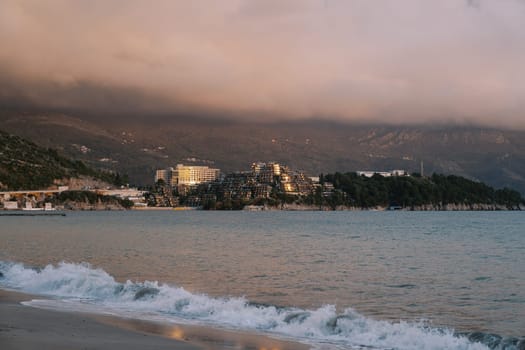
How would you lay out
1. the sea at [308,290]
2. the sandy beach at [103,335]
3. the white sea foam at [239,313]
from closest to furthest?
the sandy beach at [103,335]
the white sea foam at [239,313]
the sea at [308,290]

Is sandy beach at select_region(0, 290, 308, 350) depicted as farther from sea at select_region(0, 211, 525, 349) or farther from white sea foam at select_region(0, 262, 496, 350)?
white sea foam at select_region(0, 262, 496, 350)

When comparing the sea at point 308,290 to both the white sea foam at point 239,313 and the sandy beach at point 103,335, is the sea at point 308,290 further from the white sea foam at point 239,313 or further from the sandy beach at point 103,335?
the sandy beach at point 103,335

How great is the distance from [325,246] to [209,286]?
114 ft

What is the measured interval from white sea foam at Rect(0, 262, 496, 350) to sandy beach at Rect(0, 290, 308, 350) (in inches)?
77.0

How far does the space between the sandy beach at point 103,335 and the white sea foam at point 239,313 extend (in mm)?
1955

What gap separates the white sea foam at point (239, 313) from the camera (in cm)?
2238

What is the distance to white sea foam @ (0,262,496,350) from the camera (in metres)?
22.4

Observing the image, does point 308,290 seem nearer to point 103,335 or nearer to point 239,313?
point 239,313

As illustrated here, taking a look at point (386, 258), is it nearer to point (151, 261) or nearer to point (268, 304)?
point (151, 261)

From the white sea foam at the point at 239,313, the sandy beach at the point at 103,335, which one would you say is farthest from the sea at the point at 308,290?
the sandy beach at the point at 103,335

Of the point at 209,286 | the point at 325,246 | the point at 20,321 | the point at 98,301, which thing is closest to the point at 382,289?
the point at 209,286

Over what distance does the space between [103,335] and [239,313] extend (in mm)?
6639

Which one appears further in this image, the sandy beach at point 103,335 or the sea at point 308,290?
the sea at point 308,290

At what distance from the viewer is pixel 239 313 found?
27109mm
